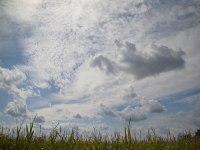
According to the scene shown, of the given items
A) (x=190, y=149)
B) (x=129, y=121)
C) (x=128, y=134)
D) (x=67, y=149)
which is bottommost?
(x=190, y=149)

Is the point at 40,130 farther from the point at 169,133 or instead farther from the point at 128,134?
the point at 169,133

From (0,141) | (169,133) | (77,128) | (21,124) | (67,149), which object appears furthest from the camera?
(169,133)

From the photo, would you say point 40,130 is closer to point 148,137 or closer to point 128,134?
point 128,134

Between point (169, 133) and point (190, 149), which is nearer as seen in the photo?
point (190, 149)

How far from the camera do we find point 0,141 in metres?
9.24

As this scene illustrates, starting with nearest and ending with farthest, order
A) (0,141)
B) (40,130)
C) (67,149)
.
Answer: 1. (67,149)
2. (0,141)
3. (40,130)

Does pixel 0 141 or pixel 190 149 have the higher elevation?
pixel 0 141

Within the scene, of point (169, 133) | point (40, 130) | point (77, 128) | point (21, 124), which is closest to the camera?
point (21, 124)

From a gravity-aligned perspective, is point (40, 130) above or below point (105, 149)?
above

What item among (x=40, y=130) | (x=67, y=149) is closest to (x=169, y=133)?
(x=67, y=149)

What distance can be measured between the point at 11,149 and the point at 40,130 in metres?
3.34

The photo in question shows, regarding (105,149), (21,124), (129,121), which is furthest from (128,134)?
(21,124)

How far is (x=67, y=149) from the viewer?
7879 mm

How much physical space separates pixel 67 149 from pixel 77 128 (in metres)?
4.11
